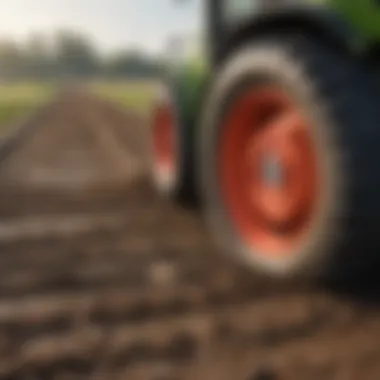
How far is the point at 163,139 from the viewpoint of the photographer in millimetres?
4801

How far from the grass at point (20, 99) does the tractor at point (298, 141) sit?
9.93 m

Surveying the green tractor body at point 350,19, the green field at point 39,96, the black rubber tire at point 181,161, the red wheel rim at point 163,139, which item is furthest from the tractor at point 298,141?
the green field at point 39,96

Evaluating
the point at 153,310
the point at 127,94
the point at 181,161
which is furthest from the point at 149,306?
the point at 127,94

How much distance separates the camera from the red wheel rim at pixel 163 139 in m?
4.59

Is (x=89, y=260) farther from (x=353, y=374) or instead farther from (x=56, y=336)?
(x=353, y=374)

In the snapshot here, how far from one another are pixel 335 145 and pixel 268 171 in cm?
41

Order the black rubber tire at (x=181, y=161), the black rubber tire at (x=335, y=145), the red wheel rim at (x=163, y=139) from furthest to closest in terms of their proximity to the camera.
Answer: the red wheel rim at (x=163, y=139) < the black rubber tire at (x=181, y=161) < the black rubber tire at (x=335, y=145)

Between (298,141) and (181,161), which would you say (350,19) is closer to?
(298,141)

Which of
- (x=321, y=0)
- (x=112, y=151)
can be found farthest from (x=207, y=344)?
(x=112, y=151)

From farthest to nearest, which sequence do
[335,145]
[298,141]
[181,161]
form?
[181,161] → [298,141] → [335,145]

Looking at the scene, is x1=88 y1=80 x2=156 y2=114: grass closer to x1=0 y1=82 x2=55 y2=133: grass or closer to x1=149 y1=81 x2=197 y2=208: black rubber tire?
x1=0 y1=82 x2=55 y2=133: grass

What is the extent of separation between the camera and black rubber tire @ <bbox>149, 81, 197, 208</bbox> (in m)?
4.16

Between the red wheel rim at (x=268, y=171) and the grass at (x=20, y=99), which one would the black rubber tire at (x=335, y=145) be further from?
the grass at (x=20, y=99)

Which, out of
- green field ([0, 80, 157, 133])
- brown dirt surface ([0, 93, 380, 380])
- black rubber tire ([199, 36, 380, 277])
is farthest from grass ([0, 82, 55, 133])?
black rubber tire ([199, 36, 380, 277])
